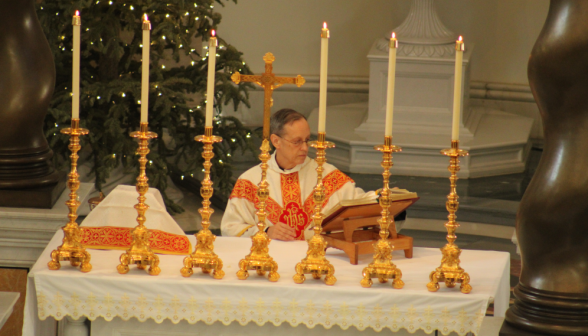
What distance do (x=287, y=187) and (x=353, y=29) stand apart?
20.5 ft

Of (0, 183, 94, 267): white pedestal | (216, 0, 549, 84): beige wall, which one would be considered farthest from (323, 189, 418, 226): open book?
(216, 0, 549, 84): beige wall

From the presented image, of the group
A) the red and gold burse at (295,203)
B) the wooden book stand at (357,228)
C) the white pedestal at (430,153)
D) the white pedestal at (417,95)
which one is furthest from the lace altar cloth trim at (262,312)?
the white pedestal at (417,95)

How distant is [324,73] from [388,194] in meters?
0.49

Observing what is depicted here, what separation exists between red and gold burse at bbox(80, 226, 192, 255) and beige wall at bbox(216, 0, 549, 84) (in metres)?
6.88

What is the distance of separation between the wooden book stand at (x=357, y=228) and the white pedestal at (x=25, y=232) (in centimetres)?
138

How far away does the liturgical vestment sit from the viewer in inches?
162

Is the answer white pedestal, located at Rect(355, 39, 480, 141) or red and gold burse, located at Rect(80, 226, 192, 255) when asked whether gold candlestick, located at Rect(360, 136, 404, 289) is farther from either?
white pedestal, located at Rect(355, 39, 480, 141)

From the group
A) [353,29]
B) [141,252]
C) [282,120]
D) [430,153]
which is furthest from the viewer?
[353,29]

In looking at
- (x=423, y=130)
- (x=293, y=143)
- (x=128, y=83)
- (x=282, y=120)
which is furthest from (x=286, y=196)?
(x=423, y=130)

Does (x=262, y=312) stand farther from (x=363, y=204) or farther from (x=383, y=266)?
(x=363, y=204)

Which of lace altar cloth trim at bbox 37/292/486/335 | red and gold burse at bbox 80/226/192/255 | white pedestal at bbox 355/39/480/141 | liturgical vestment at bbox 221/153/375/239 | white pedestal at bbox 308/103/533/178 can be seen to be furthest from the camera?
white pedestal at bbox 355/39/480/141

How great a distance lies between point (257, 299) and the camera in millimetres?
2922

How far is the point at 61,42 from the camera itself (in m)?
6.71

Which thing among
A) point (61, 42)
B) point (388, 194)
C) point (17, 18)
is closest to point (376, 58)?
point (61, 42)
